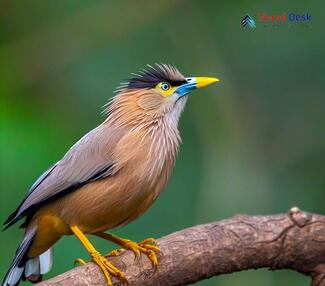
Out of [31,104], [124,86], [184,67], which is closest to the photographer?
[124,86]

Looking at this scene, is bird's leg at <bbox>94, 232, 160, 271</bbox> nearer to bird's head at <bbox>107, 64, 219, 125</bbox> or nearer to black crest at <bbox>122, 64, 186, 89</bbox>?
bird's head at <bbox>107, 64, 219, 125</bbox>

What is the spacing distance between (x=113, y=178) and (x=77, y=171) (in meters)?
0.23

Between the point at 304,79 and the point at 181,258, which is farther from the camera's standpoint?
the point at 304,79

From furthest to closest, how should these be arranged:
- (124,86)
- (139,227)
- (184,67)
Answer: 1. (184,67)
2. (139,227)
3. (124,86)

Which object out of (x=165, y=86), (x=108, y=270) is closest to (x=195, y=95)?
(x=165, y=86)

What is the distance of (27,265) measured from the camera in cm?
504

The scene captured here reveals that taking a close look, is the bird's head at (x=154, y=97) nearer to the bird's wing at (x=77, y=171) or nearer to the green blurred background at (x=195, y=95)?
the bird's wing at (x=77, y=171)

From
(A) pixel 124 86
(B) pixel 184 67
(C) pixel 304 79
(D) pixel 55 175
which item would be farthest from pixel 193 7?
(D) pixel 55 175

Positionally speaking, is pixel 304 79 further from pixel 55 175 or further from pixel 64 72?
pixel 55 175

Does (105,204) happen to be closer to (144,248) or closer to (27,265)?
(144,248)

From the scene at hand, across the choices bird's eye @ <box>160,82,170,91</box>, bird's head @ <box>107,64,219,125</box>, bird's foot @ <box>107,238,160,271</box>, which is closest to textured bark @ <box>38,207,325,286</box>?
bird's foot @ <box>107,238,160,271</box>

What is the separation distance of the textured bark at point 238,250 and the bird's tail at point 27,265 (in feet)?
1.64

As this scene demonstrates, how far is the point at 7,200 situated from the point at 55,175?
117 centimetres

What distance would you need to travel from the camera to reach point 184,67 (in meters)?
6.65
